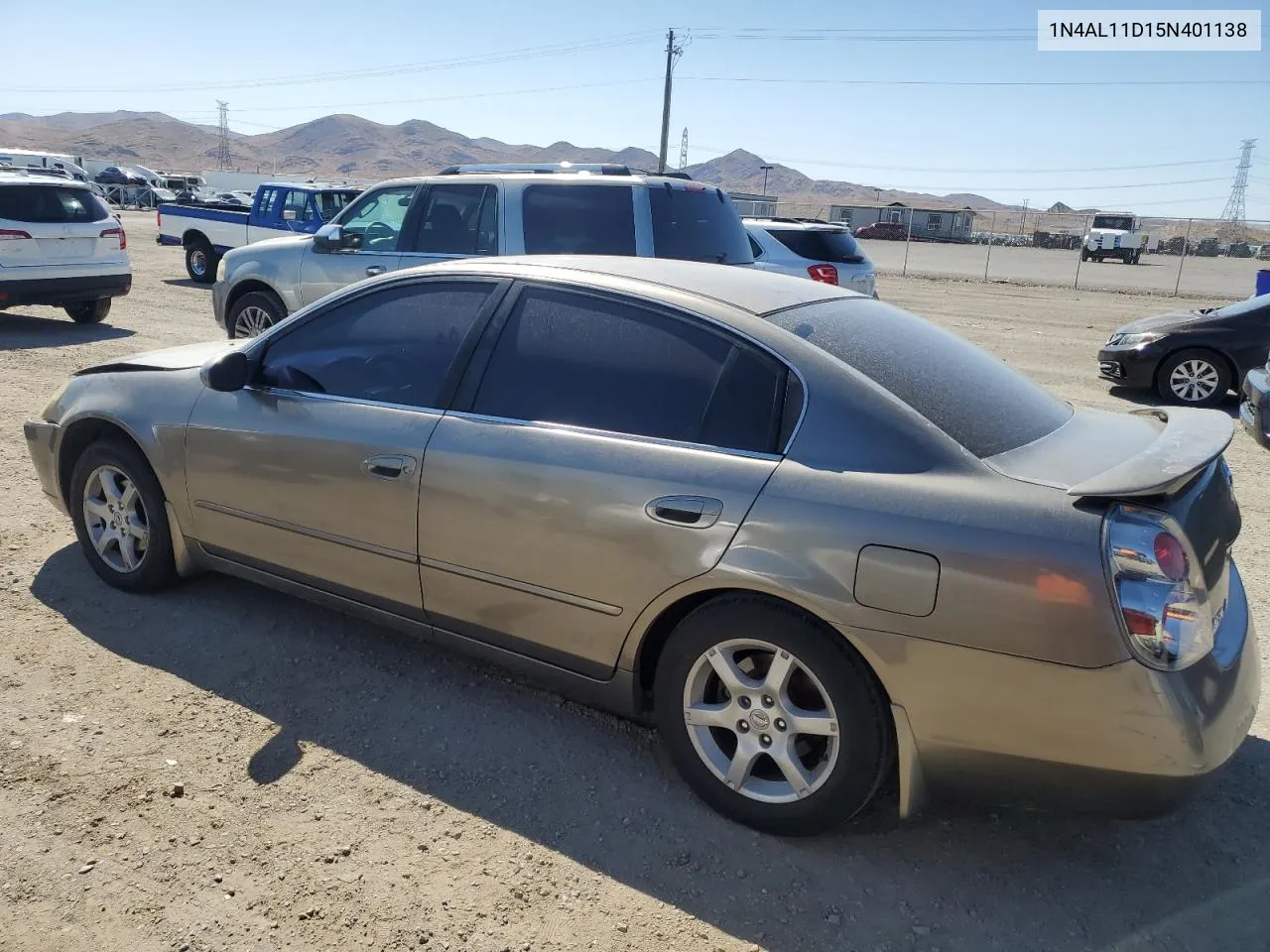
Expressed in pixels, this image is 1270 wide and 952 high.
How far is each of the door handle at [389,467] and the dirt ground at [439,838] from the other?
87 centimetres

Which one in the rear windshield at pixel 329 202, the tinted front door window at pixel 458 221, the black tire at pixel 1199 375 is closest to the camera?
the tinted front door window at pixel 458 221

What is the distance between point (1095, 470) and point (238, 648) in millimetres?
3265

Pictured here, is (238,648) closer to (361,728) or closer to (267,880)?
(361,728)

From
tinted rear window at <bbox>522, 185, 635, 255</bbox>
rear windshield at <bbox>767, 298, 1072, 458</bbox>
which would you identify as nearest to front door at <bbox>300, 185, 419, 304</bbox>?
tinted rear window at <bbox>522, 185, 635, 255</bbox>

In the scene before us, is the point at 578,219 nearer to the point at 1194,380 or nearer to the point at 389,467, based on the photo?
the point at 389,467

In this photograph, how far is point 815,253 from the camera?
1218 centimetres

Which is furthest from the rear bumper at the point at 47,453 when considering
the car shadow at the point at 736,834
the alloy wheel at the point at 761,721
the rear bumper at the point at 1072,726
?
the rear bumper at the point at 1072,726

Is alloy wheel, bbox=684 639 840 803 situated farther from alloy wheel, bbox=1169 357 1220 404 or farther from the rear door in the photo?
the rear door

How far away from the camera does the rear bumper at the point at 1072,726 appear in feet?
7.68

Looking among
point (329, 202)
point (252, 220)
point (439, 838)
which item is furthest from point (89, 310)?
point (439, 838)

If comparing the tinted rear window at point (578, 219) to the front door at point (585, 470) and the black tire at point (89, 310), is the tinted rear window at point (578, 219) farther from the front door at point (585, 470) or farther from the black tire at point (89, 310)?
the black tire at point (89, 310)

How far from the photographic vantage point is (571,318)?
3285mm

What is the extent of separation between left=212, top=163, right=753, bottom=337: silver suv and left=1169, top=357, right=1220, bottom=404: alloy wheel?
5.09 meters

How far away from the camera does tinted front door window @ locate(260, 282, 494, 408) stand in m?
3.53
